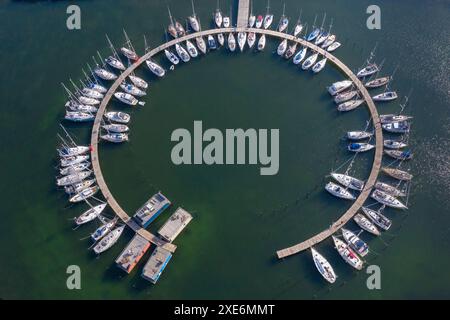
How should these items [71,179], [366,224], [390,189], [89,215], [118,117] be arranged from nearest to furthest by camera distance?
[366,224] < [390,189] < [89,215] < [71,179] < [118,117]

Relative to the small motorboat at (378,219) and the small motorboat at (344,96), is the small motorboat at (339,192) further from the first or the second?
the small motorboat at (344,96)

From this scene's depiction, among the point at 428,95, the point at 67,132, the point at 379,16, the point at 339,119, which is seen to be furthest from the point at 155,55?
the point at 428,95

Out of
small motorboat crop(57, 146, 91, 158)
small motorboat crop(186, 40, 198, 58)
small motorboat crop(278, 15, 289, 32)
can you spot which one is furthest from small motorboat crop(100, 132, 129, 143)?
small motorboat crop(278, 15, 289, 32)

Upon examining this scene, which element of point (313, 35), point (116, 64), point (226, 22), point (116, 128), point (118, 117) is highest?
point (226, 22)

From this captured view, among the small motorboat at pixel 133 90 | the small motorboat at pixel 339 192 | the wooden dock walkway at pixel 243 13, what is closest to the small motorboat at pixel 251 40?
the wooden dock walkway at pixel 243 13

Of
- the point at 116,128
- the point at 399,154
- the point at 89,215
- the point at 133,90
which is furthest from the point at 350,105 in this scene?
the point at 89,215

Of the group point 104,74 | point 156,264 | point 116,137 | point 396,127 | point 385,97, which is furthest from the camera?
point 104,74

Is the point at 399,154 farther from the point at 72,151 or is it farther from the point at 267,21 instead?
the point at 72,151

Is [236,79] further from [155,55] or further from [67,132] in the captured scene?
[67,132]
